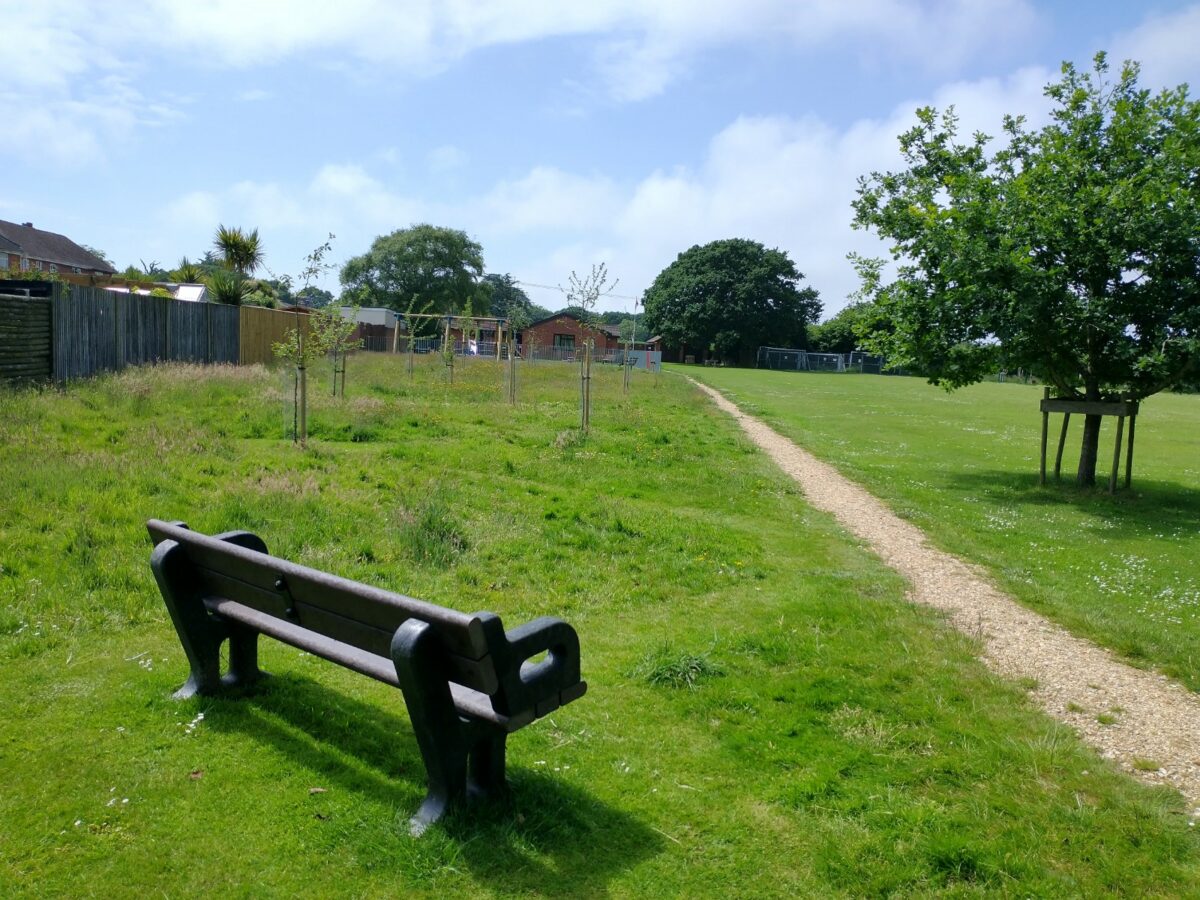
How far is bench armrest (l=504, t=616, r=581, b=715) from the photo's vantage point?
3.22 metres

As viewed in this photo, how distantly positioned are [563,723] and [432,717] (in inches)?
50.3

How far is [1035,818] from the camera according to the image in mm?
3656

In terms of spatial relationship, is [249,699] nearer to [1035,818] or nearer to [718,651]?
[718,651]

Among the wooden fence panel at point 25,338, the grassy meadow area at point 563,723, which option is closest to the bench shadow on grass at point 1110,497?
the grassy meadow area at point 563,723

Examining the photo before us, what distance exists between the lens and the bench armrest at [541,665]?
3225 mm

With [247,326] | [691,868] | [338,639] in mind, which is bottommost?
[691,868]

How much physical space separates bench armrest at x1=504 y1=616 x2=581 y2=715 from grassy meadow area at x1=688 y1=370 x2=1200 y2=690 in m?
4.36

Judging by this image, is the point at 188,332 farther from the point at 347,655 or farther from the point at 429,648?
the point at 429,648

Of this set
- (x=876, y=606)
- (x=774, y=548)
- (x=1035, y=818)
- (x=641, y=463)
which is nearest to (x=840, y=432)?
(x=641, y=463)

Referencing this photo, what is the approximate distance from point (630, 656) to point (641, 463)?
25.9 ft

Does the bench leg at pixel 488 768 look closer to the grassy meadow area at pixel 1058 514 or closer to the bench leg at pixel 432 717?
the bench leg at pixel 432 717

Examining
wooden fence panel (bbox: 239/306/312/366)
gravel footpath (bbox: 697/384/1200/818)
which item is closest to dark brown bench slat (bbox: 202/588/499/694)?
gravel footpath (bbox: 697/384/1200/818)

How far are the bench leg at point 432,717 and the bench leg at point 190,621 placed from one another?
1.65 m

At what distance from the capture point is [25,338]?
16.0 meters
